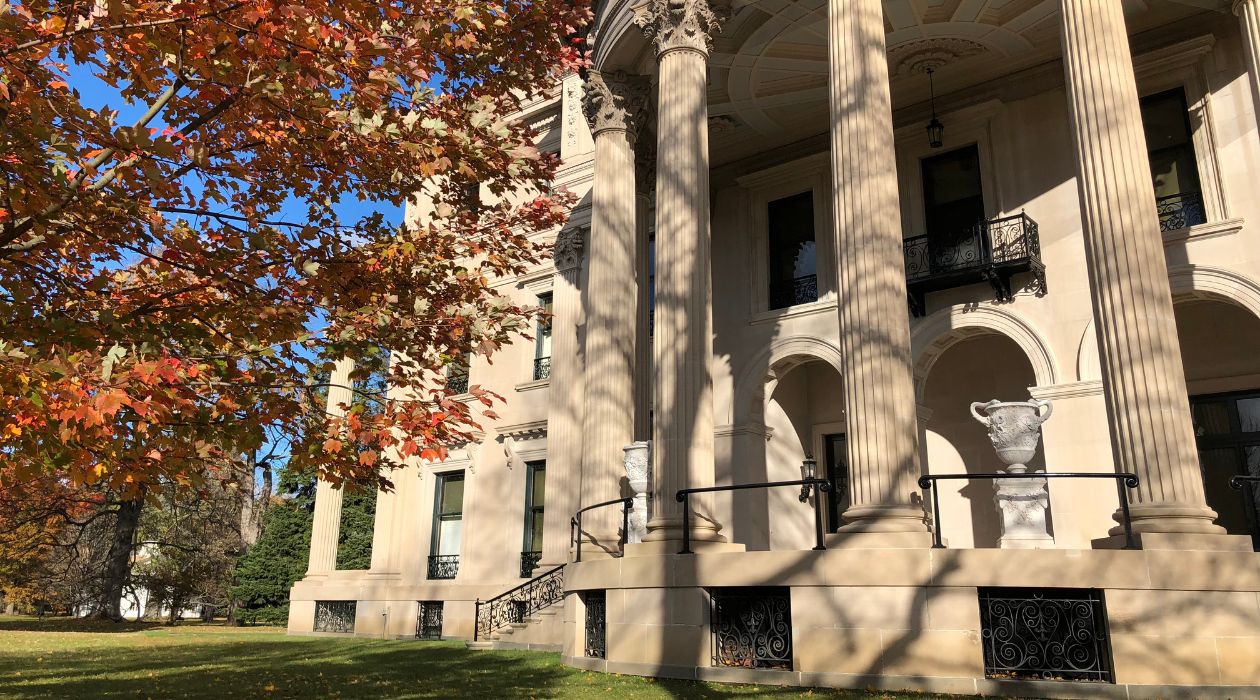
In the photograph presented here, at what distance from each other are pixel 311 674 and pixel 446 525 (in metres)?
12.7

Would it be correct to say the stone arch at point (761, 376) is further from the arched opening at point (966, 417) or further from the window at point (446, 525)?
the window at point (446, 525)

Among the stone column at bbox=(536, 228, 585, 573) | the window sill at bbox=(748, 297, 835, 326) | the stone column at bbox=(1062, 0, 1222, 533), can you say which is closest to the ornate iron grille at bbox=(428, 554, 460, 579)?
the stone column at bbox=(536, 228, 585, 573)

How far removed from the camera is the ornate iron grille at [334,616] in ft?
85.2

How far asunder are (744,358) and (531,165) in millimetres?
10839

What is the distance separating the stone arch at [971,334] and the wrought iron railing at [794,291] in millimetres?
2718

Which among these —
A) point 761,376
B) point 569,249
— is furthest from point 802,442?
point 569,249

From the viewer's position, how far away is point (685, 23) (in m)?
14.3

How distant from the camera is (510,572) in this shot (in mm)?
22250

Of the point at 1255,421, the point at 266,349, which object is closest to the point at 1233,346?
the point at 1255,421

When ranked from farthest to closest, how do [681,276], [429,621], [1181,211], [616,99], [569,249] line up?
[429,621]
[569,249]
[616,99]
[1181,211]
[681,276]

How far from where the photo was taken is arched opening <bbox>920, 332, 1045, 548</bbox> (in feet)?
56.5

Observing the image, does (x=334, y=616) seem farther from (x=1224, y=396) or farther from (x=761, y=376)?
(x=1224, y=396)

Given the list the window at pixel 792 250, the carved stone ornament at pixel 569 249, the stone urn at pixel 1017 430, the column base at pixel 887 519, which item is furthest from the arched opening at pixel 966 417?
the carved stone ornament at pixel 569 249

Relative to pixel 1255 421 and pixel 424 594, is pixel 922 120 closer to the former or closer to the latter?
pixel 1255 421
